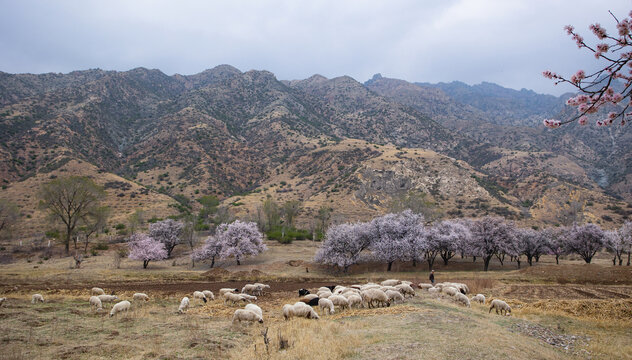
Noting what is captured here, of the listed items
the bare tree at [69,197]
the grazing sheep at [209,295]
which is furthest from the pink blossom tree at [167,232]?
the grazing sheep at [209,295]

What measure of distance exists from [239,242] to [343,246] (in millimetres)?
16235

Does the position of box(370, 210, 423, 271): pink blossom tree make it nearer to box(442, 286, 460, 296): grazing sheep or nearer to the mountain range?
box(442, 286, 460, 296): grazing sheep

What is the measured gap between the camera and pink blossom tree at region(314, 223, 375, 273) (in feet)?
143

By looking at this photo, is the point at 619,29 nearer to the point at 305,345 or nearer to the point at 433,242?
the point at 305,345

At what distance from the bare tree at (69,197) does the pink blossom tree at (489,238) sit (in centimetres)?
6272

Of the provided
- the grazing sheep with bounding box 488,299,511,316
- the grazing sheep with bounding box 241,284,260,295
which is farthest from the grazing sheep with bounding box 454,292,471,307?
the grazing sheep with bounding box 241,284,260,295

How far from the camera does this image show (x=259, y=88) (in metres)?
180

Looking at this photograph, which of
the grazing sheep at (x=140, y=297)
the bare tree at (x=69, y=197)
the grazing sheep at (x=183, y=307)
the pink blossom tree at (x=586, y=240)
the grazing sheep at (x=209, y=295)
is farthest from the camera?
the bare tree at (x=69, y=197)

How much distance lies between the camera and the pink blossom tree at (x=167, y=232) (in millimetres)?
53156

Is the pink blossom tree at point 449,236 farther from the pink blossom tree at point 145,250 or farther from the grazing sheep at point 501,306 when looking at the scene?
the pink blossom tree at point 145,250

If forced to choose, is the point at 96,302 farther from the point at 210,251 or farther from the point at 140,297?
the point at 210,251

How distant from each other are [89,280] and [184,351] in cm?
2845

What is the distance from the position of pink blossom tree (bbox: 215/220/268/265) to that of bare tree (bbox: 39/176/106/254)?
78.8 feet

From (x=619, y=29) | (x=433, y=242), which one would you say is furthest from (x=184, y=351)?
(x=433, y=242)
